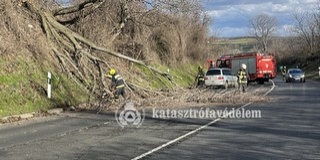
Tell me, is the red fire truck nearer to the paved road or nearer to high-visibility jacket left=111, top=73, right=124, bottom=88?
high-visibility jacket left=111, top=73, right=124, bottom=88

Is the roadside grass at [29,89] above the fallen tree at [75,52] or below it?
below

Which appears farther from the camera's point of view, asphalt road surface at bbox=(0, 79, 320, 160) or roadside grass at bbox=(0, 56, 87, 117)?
roadside grass at bbox=(0, 56, 87, 117)

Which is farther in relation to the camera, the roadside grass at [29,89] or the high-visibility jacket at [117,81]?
the high-visibility jacket at [117,81]

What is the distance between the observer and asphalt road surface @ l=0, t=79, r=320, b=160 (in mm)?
9508

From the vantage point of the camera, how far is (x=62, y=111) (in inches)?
775

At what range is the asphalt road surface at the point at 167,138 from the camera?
951cm

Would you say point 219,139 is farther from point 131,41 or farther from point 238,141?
point 131,41

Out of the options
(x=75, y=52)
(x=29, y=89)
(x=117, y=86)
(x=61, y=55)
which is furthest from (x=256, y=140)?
(x=75, y=52)

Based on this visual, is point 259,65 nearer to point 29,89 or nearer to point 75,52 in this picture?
point 75,52

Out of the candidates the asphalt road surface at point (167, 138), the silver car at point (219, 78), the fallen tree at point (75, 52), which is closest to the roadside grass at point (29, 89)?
the fallen tree at point (75, 52)

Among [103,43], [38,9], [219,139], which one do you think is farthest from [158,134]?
[103,43]

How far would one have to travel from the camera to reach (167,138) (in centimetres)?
1162

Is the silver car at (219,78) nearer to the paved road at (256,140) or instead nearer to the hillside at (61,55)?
the hillside at (61,55)

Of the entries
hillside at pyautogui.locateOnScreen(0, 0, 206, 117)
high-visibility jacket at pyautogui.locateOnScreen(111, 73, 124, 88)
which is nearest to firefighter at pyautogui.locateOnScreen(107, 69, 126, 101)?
high-visibility jacket at pyautogui.locateOnScreen(111, 73, 124, 88)
